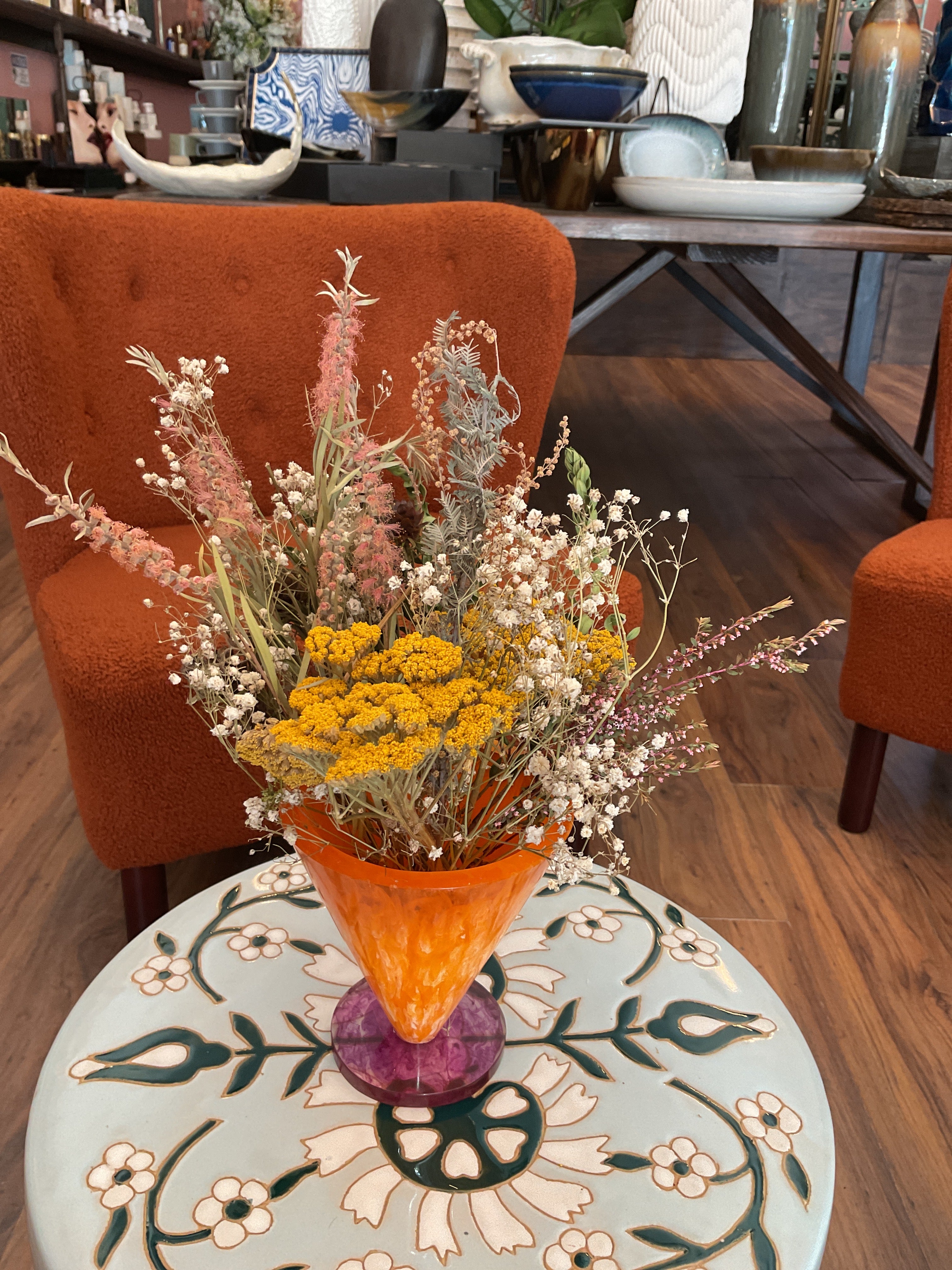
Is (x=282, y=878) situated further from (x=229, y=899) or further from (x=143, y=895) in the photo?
(x=143, y=895)

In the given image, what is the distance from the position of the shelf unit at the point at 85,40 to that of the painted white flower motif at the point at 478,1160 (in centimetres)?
347

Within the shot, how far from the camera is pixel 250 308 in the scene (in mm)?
1352

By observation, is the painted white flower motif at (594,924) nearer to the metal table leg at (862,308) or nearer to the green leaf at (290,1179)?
the green leaf at (290,1179)

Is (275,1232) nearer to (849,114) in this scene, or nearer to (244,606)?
(244,606)

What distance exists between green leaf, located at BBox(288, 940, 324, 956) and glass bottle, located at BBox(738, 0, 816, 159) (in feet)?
6.94

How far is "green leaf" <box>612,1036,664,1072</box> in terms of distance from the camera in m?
0.63

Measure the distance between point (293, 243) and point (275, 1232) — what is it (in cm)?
119

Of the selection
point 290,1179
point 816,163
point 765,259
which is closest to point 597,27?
point 816,163

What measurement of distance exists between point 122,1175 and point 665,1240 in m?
0.29

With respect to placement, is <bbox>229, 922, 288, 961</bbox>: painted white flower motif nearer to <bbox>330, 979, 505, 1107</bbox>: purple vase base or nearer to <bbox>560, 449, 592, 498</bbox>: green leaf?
<bbox>330, 979, 505, 1107</bbox>: purple vase base

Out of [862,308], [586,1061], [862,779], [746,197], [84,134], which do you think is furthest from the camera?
[84,134]

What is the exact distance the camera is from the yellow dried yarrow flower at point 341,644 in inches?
17.8

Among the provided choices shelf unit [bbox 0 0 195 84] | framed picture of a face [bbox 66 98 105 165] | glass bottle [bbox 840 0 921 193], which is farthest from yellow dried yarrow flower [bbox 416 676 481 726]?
framed picture of a face [bbox 66 98 105 165]

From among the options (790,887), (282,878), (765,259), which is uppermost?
(765,259)
